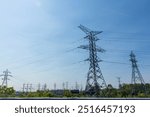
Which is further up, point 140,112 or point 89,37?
point 89,37

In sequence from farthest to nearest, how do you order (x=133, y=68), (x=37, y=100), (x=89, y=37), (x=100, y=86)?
(x=133, y=68)
(x=89, y=37)
(x=100, y=86)
(x=37, y=100)

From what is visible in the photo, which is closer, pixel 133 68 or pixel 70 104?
pixel 70 104

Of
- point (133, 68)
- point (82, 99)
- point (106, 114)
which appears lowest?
point (106, 114)

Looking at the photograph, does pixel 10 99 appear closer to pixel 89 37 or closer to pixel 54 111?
pixel 54 111

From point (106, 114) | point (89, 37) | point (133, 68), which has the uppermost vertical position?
point (89, 37)

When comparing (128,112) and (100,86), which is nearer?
(128,112)

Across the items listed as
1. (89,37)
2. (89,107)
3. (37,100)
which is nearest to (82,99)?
(89,107)

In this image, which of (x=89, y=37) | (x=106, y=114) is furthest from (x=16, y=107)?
(x=89, y=37)

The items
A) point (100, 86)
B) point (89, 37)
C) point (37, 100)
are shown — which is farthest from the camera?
point (89, 37)

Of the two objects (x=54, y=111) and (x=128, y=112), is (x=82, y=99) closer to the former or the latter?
(x=54, y=111)
